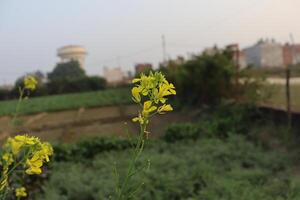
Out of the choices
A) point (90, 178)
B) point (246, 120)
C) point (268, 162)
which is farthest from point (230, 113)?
point (90, 178)

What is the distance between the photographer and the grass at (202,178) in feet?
18.7

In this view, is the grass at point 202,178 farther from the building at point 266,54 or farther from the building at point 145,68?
the building at point 266,54

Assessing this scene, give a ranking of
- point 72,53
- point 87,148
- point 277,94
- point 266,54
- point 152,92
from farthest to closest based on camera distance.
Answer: point 72,53 → point 266,54 → point 277,94 → point 87,148 → point 152,92

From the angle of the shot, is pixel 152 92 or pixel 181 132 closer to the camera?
pixel 152 92

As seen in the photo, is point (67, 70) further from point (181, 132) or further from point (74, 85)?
point (181, 132)

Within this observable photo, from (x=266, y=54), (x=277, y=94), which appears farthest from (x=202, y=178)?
(x=266, y=54)

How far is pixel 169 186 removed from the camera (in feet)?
20.5

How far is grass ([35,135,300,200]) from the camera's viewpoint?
571 cm

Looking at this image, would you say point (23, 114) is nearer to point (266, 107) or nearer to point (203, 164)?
point (266, 107)

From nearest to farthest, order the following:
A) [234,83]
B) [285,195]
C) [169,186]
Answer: [285,195], [169,186], [234,83]

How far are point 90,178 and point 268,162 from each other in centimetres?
250

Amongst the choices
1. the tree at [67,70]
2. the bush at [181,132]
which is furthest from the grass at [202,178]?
the tree at [67,70]

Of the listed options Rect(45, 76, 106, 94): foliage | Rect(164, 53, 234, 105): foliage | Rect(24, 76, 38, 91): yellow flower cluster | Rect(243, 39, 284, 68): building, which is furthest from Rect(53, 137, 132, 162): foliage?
Rect(45, 76, 106, 94): foliage

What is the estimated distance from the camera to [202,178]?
6.62 metres
